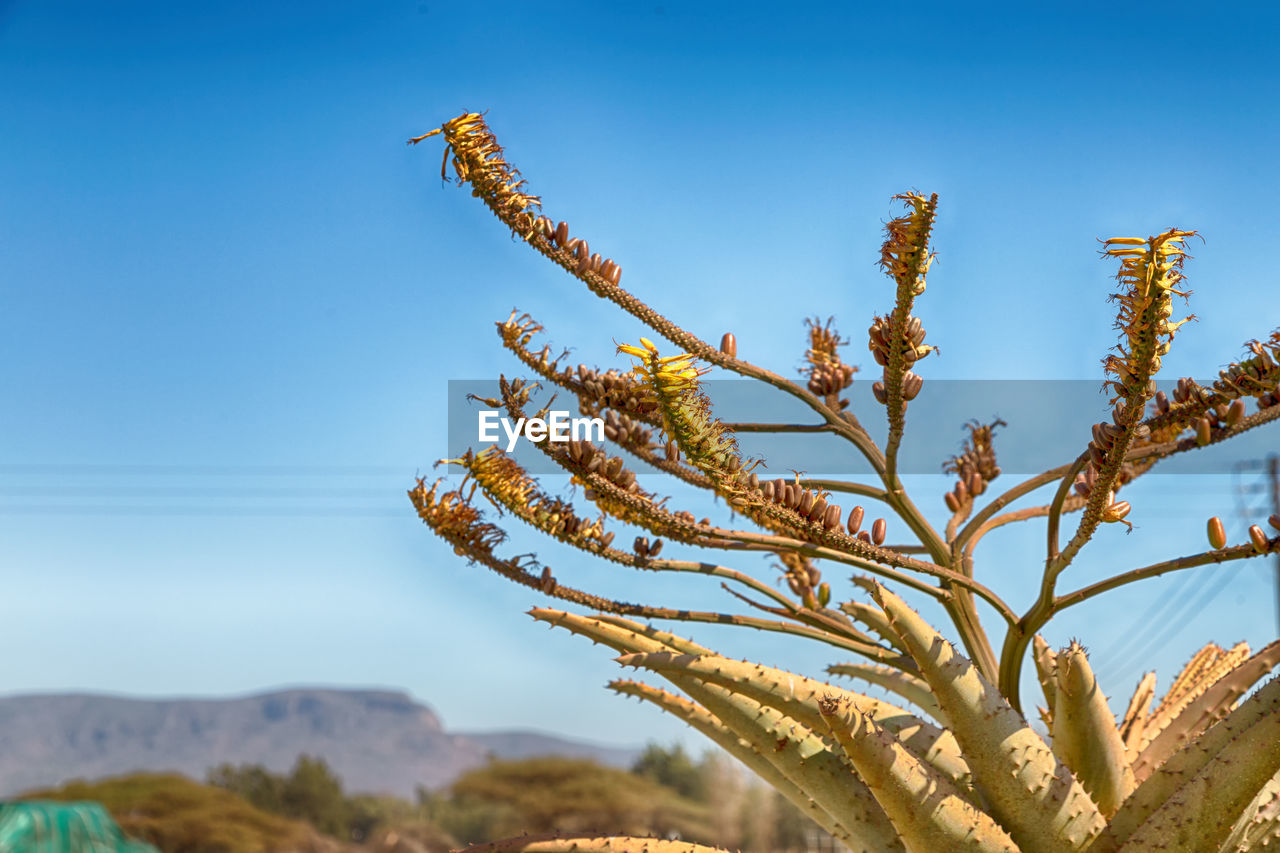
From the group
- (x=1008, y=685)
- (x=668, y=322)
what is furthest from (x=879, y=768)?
(x=668, y=322)

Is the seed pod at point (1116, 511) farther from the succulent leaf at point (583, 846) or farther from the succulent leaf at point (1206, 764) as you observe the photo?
the succulent leaf at point (583, 846)

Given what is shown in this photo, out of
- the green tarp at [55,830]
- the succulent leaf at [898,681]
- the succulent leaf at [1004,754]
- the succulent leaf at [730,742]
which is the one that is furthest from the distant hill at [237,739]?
the succulent leaf at [1004,754]

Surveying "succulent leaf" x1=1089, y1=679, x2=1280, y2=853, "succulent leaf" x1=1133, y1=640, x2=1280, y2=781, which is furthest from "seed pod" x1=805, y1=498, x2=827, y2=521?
"succulent leaf" x1=1133, y1=640, x2=1280, y2=781

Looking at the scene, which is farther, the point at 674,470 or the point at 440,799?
the point at 440,799

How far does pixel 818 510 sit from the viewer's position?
1.59 m

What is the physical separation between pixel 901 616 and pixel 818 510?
20cm

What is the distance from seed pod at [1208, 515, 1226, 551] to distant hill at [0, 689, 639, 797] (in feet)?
300

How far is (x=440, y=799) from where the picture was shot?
4012 centimetres

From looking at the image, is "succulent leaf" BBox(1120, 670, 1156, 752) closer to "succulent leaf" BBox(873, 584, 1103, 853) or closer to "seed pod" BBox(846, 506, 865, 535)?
"succulent leaf" BBox(873, 584, 1103, 853)

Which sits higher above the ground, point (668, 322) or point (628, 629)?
point (668, 322)

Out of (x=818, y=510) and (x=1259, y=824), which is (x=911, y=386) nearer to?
(x=818, y=510)

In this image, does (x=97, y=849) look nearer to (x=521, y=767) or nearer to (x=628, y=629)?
(x=628, y=629)

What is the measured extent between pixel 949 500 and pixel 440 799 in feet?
134

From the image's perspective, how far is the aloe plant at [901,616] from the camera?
152 cm
